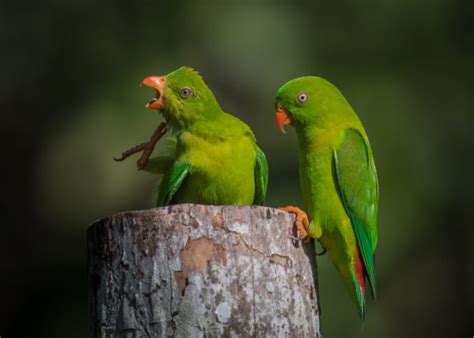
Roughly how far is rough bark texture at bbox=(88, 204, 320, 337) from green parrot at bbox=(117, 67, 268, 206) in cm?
123

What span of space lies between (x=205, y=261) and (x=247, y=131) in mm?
1717

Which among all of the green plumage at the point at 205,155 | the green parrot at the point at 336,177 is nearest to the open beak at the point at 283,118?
the green parrot at the point at 336,177

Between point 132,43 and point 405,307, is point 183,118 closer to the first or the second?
point 132,43

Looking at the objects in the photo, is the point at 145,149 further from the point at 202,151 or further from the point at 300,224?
the point at 300,224

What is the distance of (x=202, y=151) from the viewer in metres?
5.54

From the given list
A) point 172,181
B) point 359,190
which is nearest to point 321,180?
point 359,190

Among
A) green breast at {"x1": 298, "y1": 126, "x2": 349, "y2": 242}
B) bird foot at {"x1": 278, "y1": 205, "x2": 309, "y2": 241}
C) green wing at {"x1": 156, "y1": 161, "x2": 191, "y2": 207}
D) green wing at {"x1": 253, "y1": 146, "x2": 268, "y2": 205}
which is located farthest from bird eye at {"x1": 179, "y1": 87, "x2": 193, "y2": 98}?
bird foot at {"x1": 278, "y1": 205, "x2": 309, "y2": 241}

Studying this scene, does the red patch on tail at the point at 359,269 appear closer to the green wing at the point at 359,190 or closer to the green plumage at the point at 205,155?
the green wing at the point at 359,190

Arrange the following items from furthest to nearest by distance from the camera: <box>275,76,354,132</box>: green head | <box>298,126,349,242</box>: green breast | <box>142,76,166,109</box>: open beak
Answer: <box>142,76,166,109</box>: open beak → <box>275,76,354,132</box>: green head → <box>298,126,349,242</box>: green breast

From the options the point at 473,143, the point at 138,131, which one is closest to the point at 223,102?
the point at 138,131

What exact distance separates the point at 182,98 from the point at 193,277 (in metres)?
1.80

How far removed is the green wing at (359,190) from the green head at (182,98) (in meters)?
0.88

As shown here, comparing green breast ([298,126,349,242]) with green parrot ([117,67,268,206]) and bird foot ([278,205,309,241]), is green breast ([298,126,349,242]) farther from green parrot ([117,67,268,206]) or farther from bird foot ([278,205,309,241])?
green parrot ([117,67,268,206])

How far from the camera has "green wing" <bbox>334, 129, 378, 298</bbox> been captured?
521 cm
